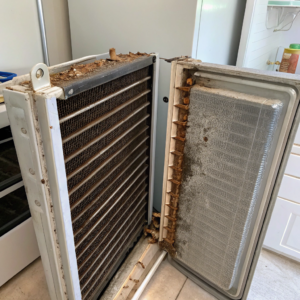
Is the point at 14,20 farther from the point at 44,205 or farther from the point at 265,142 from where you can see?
the point at 265,142

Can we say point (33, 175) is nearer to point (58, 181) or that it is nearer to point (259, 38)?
point (58, 181)

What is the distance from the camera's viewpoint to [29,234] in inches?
49.7

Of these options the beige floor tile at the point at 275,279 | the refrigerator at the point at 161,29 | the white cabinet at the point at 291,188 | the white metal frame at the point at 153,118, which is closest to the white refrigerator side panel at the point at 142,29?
the refrigerator at the point at 161,29

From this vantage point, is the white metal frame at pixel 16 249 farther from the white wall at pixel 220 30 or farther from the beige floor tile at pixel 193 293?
A: the white wall at pixel 220 30

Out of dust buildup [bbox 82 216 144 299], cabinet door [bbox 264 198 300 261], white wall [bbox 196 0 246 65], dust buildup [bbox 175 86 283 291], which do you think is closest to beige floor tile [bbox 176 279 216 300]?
dust buildup [bbox 175 86 283 291]

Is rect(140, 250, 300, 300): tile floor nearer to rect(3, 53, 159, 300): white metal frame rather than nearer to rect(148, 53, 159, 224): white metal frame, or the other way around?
rect(148, 53, 159, 224): white metal frame

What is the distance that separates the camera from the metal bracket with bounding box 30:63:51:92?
0.54m

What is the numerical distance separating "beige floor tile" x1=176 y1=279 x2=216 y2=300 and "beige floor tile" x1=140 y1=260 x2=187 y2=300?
2 centimetres

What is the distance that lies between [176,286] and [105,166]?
0.82m

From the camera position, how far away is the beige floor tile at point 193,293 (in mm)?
1251

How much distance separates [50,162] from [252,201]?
0.68m

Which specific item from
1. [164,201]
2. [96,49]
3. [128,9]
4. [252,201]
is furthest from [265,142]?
[96,49]

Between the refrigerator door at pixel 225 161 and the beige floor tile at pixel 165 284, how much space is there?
0.59 feet

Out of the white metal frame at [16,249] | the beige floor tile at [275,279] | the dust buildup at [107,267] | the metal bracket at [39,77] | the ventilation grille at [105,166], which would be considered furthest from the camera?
the beige floor tile at [275,279]
